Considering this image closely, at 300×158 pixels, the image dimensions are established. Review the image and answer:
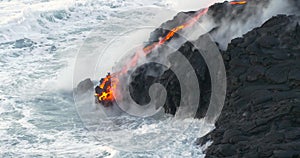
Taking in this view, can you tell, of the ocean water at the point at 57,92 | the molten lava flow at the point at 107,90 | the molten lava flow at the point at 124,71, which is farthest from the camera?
the molten lava flow at the point at 124,71

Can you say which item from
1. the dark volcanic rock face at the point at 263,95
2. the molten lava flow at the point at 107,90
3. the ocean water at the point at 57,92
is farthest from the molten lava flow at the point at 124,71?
the dark volcanic rock face at the point at 263,95

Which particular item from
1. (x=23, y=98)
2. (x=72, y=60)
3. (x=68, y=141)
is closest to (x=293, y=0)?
(x=68, y=141)

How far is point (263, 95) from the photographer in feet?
58.2

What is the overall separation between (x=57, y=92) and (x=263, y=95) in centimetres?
1391

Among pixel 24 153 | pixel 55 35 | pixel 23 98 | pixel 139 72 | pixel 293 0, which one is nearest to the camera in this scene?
pixel 24 153

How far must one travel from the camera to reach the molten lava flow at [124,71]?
23.9 metres

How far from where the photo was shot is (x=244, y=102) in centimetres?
1809

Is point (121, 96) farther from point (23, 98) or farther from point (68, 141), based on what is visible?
point (23, 98)

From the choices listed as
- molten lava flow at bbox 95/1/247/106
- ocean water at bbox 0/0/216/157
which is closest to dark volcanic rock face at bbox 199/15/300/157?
ocean water at bbox 0/0/216/157

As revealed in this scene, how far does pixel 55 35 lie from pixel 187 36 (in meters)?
21.2

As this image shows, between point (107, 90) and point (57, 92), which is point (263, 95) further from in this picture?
point (57, 92)

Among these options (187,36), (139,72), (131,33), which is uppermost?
(131,33)

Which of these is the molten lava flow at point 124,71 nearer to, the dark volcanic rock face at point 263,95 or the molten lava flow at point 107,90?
the molten lava flow at point 107,90

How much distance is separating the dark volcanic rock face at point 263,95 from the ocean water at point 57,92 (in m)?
1.85
